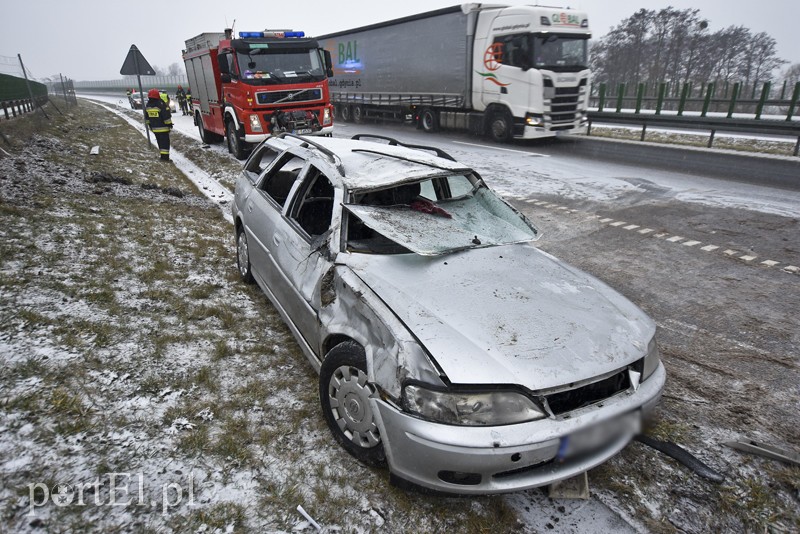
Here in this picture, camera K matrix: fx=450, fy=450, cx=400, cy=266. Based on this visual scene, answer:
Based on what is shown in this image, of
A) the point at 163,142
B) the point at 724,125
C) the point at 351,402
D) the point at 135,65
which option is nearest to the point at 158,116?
the point at 163,142

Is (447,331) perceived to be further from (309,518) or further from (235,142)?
(235,142)

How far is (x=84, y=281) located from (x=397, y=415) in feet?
12.3

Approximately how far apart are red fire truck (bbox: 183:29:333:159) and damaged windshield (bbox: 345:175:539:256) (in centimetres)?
889

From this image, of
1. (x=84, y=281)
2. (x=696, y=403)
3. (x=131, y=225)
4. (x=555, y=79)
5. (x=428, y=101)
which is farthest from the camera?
(x=428, y=101)

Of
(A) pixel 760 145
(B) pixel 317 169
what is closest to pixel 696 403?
(B) pixel 317 169

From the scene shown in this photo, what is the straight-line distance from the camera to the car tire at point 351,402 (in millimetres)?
2318

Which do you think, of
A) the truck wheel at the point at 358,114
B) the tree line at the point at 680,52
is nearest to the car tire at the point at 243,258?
the truck wheel at the point at 358,114

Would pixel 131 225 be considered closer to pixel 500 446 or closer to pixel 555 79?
pixel 500 446

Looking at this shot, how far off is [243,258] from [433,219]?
241 cm

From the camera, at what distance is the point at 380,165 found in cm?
341

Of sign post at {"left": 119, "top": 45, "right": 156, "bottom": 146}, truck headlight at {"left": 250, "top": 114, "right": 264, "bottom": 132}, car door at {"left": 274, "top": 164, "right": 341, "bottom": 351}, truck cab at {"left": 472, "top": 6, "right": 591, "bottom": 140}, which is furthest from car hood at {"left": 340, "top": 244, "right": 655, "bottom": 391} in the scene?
sign post at {"left": 119, "top": 45, "right": 156, "bottom": 146}

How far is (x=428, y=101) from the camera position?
1683 centimetres

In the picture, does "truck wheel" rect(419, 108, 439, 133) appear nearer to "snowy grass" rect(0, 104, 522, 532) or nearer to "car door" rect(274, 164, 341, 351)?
"snowy grass" rect(0, 104, 522, 532)

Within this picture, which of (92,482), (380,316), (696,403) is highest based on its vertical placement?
(380,316)
